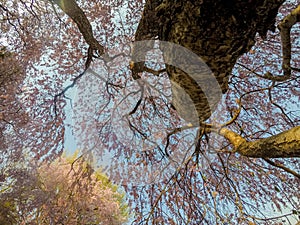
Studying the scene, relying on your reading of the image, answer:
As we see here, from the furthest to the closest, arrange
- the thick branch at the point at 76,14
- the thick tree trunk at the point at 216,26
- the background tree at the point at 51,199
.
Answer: the background tree at the point at 51,199 → the thick branch at the point at 76,14 → the thick tree trunk at the point at 216,26

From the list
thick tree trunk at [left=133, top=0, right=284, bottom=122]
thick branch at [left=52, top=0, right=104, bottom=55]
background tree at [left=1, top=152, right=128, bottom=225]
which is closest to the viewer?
thick tree trunk at [left=133, top=0, right=284, bottom=122]

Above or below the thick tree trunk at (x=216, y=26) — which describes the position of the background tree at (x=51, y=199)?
above

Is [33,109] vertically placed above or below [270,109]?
above

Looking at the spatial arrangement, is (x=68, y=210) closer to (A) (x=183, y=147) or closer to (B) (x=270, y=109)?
(A) (x=183, y=147)

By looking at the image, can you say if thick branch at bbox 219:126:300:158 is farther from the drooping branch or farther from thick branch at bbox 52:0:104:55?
thick branch at bbox 52:0:104:55

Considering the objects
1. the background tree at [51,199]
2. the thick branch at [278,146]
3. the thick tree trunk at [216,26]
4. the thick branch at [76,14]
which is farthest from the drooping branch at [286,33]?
the background tree at [51,199]

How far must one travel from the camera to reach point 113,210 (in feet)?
16.1

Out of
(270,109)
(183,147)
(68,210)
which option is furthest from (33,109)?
(270,109)

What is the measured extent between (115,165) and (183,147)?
110 centimetres

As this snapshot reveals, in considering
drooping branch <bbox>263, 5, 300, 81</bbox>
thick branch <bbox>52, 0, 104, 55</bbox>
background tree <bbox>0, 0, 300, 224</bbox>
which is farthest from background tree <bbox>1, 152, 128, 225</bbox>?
drooping branch <bbox>263, 5, 300, 81</bbox>

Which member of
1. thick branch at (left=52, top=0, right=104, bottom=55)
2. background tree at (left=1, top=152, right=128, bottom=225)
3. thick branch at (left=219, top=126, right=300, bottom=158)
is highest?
thick branch at (left=52, top=0, right=104, bottom=55)

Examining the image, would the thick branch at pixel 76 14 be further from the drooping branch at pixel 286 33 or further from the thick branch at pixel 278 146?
the thick branch at pixel 278 146

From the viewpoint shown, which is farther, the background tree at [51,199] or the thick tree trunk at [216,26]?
the background tree at [51,199]

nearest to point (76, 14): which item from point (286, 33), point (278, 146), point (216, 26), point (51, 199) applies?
point (216, 26)
